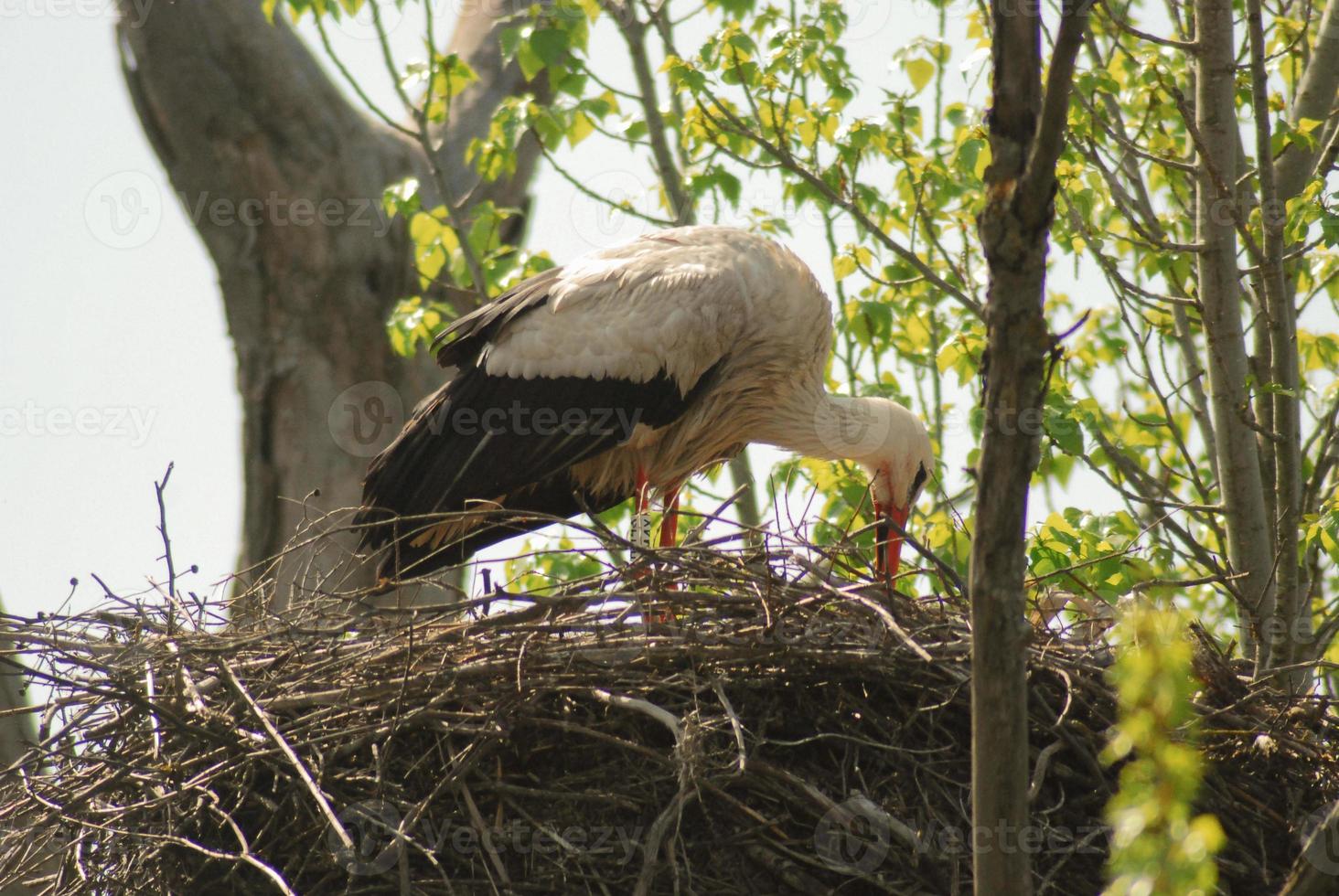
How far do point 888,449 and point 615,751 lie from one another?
2.27m

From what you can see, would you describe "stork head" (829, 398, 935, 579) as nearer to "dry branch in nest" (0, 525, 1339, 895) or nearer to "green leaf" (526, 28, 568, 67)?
"dry branch in nest" (0, 525, 1339, 895)

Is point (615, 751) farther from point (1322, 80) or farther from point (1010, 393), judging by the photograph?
point (1322, 80)

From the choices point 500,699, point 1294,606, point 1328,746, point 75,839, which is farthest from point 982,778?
point 1294,606

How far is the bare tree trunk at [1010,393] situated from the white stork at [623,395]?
2757mm

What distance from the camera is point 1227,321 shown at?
4.92 m

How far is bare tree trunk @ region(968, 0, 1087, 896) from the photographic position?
2.19m

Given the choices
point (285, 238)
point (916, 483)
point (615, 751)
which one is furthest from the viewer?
point (285, 238)

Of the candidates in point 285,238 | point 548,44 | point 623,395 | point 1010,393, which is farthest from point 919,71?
point 1010,393

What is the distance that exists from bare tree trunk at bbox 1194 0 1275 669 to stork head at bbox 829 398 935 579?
43.3 inches

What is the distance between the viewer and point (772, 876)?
343 cm

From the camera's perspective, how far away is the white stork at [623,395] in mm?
5203

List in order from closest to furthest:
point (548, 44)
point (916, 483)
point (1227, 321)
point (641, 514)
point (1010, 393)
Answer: point (1010, 393), point (1227, 321), point (641, 514), point (916, 483), point (548, 44)

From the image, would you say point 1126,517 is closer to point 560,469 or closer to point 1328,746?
point 1328,746

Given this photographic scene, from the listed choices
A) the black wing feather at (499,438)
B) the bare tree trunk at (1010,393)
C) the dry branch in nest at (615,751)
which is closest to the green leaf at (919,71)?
the black wing feather at (499,438)
